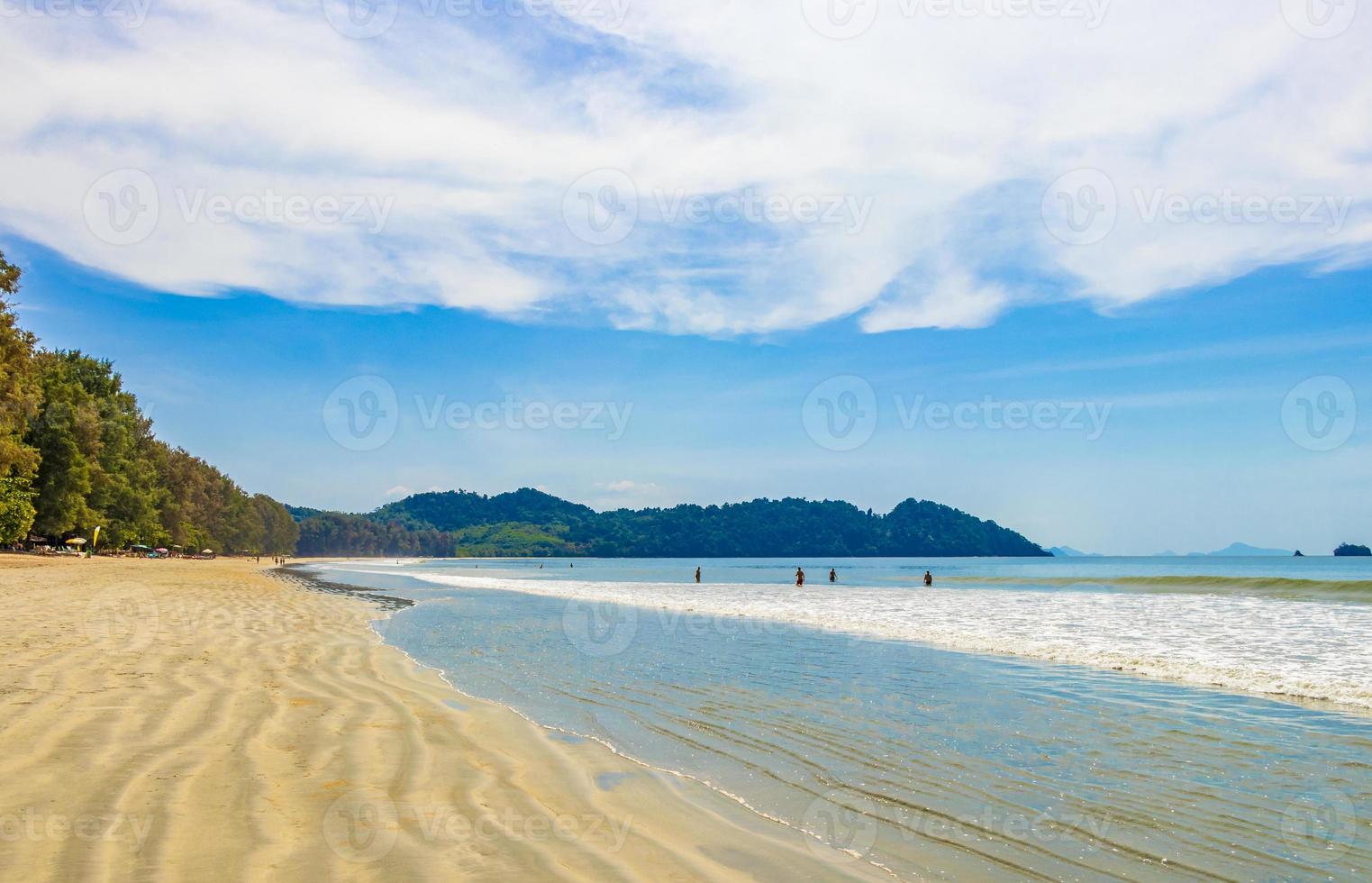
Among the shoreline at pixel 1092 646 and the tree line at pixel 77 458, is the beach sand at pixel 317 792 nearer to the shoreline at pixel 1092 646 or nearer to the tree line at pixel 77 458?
the shoreline at pixel 1092 646

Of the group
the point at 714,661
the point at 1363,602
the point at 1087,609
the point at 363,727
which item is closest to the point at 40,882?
the point at 363,727

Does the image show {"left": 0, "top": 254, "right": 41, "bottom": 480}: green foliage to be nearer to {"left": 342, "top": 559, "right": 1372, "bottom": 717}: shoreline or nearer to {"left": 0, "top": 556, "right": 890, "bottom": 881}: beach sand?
{"left": 342, "top": 559, "right": 1372, "bottom": 717}: shoreline

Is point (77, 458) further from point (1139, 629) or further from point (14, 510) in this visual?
point (1139, 629)

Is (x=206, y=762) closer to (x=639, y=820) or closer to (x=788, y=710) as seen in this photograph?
(x=639, y=820)

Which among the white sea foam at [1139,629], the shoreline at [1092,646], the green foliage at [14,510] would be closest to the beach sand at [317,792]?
the shoreline at [1092,646]

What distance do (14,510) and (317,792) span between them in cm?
6532

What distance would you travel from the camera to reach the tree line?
50.1 metres

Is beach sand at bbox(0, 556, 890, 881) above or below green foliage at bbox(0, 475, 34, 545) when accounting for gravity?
below

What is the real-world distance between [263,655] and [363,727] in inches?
280

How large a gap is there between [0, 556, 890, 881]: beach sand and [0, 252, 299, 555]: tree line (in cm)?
4748

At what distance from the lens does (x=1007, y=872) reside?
5.94 metres

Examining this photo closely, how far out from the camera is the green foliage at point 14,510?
54.8m

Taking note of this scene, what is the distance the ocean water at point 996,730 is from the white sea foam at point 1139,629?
18 centimetres

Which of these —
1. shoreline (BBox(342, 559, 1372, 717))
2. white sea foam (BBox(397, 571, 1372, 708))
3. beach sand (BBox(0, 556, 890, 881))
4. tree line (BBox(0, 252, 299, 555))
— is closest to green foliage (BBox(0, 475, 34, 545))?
tree line (BBox(0, 252, 299, 555))
